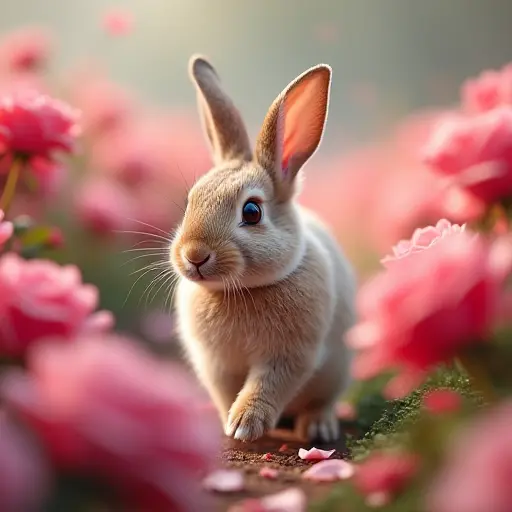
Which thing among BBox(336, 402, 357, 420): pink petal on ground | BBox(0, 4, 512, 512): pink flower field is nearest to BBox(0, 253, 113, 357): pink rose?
BBox(0, 4, 512, 512): pink flower field

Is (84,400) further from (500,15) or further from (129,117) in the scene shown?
(500,15)

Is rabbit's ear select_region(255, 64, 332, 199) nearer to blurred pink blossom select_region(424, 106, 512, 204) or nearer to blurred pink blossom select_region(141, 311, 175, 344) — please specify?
blurred pink blossom select_region(424, 106, 512, 204)

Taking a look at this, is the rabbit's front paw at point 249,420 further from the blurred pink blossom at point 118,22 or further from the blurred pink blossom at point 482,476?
the blurred pink blossom at point 118,22

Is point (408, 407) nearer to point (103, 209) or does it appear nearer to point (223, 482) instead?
point (223, 482)

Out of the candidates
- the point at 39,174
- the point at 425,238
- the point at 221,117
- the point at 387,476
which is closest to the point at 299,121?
the point at 221,117

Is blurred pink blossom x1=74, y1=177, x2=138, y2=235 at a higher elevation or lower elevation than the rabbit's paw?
higher

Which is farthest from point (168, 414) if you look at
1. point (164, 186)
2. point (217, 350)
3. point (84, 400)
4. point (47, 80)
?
point (47, 80)
